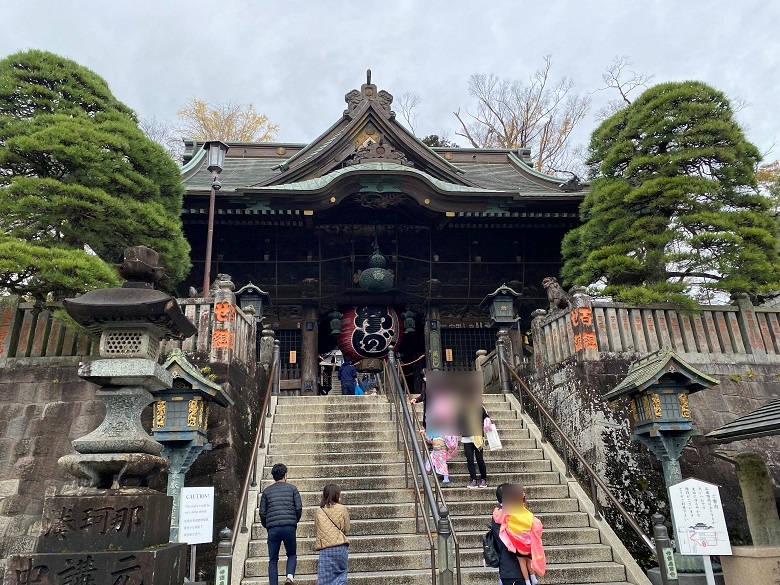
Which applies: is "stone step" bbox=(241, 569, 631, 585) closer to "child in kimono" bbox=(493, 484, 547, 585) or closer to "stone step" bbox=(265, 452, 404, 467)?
"child in kimono" bbox=(493, 484, 547, 585)

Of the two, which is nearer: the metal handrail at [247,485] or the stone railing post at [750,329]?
the metal handrail at [247,485]

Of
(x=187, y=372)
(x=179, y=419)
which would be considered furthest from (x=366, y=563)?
(x=187, y=372)

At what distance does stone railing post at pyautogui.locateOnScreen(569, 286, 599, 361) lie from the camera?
8.56 m

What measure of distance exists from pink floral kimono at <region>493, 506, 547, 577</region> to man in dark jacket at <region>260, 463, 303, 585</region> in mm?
2019

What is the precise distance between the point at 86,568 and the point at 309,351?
9.67 meters

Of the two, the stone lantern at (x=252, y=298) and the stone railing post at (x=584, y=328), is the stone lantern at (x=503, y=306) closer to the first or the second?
the stone railing post at (x=584, y=328)

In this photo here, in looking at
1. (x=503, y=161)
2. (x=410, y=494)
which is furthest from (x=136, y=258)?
(x=503, y=161)

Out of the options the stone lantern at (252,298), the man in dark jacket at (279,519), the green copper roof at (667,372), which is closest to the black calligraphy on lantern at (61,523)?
the man in dark jacket at (279,519)

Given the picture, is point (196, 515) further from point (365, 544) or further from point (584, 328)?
point (584, 328)

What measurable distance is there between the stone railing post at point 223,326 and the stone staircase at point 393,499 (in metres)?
1.55

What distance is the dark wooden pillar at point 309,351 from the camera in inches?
513

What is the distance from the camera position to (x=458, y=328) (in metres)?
14.1

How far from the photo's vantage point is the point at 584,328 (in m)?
8.66

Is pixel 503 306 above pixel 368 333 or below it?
above
